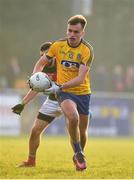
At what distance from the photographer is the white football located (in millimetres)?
11375

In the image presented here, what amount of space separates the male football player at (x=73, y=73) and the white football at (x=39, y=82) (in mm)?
81

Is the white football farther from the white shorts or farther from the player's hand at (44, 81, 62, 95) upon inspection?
the white shorts

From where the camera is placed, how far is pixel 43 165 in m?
12.8

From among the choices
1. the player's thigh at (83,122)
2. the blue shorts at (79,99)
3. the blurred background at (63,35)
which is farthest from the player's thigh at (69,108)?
the blurred background at (63,35)

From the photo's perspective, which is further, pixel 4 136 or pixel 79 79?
pixel 4 136

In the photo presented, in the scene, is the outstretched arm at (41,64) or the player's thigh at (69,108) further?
the outstretched arm at (41,64)

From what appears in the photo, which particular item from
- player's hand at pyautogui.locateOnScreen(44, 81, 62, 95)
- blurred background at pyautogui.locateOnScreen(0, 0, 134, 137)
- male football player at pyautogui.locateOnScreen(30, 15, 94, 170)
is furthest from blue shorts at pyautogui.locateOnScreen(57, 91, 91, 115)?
blurred background at pyautogui.locateOnScreen(0, 0, 134, 137)

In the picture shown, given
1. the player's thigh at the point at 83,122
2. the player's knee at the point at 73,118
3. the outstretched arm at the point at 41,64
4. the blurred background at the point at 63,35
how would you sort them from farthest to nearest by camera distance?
the blurred background at the point at 63,35 < the player's thigh at the point at 83,122 < the outstretched arm at the point at 41,64 < the player's knee at the point at 73,118

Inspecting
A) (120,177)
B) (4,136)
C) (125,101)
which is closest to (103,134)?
(125,101)

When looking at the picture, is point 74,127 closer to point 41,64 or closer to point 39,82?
point 39,82

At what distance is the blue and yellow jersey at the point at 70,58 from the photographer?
11453 millimetres

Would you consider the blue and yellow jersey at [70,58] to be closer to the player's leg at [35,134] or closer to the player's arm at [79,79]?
the player's arm at [79,79]

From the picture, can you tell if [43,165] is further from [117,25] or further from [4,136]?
[117,25]

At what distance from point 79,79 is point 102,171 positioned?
1.42m
